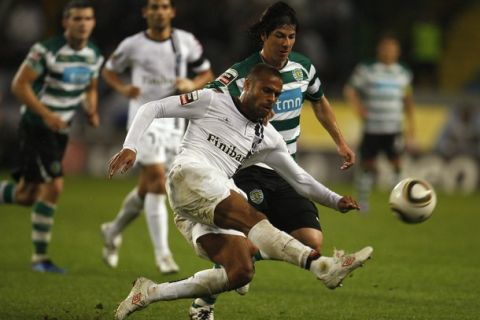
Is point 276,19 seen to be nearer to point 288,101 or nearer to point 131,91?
point 288,101

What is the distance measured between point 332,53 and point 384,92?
5.84 metres

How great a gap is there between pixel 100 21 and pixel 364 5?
498cm

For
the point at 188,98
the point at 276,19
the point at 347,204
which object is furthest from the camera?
the point at 276,19

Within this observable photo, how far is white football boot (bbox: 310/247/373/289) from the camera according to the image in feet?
18.5

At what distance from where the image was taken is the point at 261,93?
6.33 meters

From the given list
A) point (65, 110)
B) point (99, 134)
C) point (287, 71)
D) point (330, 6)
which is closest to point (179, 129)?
point (65, 110)

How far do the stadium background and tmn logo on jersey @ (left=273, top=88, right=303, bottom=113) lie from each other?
11.3m

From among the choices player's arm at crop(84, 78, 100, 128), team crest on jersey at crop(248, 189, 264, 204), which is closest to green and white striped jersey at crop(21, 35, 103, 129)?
player's arm at crop(84, 78, 100, 128)

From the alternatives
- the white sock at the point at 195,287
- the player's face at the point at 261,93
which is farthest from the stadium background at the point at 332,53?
the white sock at the point at 195,287

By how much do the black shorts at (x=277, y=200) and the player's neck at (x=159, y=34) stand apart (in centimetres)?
281

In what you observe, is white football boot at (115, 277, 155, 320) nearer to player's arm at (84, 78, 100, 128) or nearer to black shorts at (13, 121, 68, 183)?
black shorts at (13, 121, 68, 183)

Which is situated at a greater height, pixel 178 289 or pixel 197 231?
pixel 197 231

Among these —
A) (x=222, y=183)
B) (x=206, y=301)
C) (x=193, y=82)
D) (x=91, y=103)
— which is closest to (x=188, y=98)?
(x=222, y=183)

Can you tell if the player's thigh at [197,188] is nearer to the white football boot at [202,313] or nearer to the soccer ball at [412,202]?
the white football boot at [202,313]
